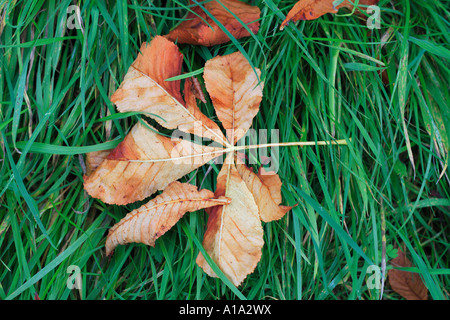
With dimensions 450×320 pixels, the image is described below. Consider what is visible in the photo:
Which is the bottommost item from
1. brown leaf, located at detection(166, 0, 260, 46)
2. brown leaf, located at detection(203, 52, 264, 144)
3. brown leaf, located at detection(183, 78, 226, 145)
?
brown leaf, located at detection(183, 78, 226, 145)

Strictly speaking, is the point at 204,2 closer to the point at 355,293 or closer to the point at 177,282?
the point at 177,282

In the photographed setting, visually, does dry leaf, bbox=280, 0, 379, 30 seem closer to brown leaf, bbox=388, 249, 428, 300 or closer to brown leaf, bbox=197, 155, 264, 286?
brown leaf, bbox=197, 155, 264, 286

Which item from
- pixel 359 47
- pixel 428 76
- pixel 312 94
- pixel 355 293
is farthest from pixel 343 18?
pixel 355 293

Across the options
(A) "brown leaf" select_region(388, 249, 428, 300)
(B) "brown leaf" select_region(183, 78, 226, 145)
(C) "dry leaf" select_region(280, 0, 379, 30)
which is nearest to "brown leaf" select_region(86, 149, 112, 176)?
(B) "brown leaf" select_region(183, 78, 226, 145)

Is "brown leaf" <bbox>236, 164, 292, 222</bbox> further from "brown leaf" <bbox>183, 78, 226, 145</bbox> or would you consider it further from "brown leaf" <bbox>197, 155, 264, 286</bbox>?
"brown leaf" <bbox>183, 78, 226, 145</bbox>

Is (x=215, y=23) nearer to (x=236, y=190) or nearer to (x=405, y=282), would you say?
(x=236, y=190)

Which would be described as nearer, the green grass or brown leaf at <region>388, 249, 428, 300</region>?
the green grass

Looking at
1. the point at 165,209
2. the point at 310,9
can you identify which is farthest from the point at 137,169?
the point at 310,9

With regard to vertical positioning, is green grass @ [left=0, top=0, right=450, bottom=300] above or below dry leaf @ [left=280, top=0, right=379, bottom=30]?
below

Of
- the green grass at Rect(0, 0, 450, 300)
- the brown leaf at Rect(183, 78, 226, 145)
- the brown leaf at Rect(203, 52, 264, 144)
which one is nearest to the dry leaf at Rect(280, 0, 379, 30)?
the green grass at Rect(0, 0, 450, 300)
